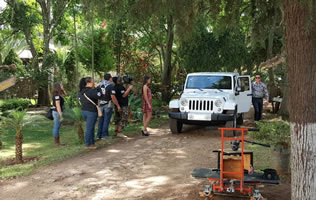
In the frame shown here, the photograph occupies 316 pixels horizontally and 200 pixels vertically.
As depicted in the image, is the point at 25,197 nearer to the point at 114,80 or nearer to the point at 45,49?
the point at 114,80

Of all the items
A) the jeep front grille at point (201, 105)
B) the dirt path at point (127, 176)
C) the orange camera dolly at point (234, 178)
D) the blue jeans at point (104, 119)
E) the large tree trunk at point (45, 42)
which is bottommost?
the dirt path at point (127, 176)

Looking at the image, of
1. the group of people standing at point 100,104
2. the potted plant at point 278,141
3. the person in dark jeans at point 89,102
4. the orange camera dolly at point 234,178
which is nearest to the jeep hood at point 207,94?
the group of people standing at point 100,104

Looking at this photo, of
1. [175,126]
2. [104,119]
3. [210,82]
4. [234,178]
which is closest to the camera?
[234,178]

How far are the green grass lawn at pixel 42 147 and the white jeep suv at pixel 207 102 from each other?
5.69ft

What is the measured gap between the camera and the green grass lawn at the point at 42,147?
24.0 feet

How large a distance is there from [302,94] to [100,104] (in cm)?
660

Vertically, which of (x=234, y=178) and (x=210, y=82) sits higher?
(x=210, y=82)

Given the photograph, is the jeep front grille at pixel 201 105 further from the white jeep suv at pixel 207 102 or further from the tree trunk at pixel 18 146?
the tree trunk at pixel 18 146

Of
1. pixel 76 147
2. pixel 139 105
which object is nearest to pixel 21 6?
pixel 139 105

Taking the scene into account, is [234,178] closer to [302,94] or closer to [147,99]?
[302,94]

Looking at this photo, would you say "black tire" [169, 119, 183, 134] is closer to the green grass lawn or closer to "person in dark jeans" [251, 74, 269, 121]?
the green grass lawn

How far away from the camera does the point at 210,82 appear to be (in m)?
11.5

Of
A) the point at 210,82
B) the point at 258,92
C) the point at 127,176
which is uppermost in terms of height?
the point at 210,82

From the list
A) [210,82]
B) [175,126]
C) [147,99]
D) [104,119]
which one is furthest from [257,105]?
→ [104,119]
